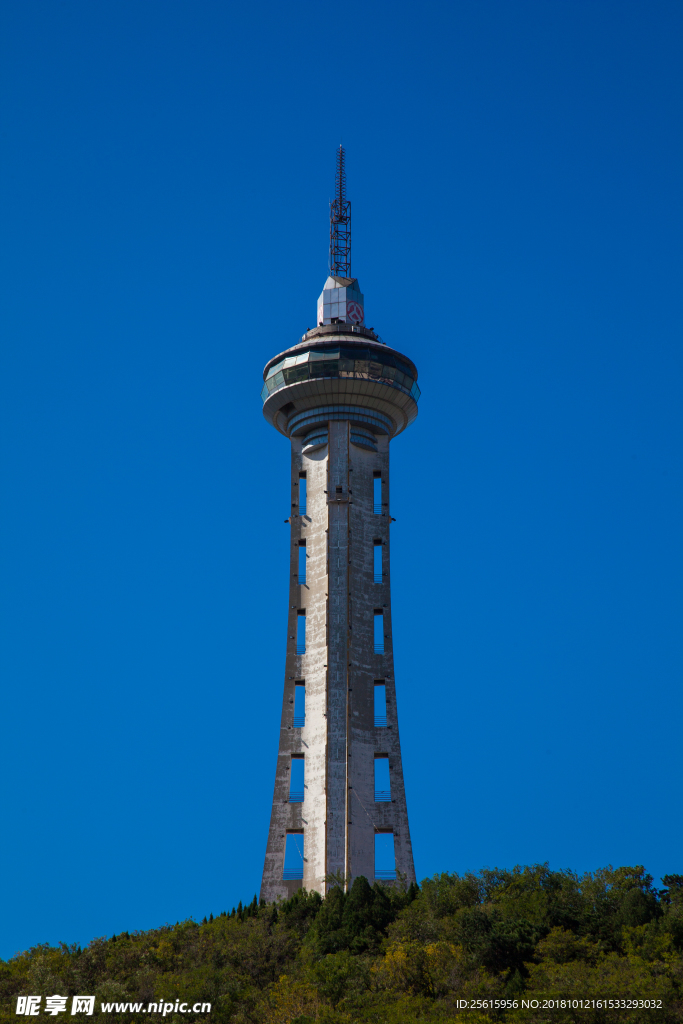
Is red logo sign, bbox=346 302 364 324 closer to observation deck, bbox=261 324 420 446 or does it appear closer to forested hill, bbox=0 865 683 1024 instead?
observation deck, bbox=261 324 420 446

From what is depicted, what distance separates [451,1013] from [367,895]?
1856 cm

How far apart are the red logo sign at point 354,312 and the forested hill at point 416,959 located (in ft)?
148

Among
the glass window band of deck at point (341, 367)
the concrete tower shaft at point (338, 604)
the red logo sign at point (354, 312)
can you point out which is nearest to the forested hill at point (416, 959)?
the concrete tower shaft at point (338, 604)

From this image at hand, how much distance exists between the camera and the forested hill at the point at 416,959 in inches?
2226

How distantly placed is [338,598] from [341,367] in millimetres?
16659

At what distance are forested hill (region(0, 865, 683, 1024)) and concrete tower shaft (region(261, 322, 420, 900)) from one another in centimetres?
1032

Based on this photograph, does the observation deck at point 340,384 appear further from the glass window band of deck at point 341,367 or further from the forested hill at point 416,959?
the forested hill at point 416,959

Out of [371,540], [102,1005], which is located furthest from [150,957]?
[371,540]

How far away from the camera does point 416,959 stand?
60.3m

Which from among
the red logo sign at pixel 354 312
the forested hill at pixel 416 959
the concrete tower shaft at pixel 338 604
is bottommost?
the forested hill at pixel 416 959

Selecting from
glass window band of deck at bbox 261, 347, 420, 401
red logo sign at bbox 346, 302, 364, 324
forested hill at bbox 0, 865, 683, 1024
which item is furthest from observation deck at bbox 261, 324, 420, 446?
forested hill at bbox 0, 865, 683, 1024

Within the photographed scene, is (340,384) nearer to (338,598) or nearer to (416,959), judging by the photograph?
(338,598)

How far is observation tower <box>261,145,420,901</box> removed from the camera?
283ft

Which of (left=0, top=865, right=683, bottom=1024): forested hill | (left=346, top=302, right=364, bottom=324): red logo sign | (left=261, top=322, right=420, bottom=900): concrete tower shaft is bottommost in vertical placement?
(left=0, top=865, right=683, bottom=1024): forested hill
